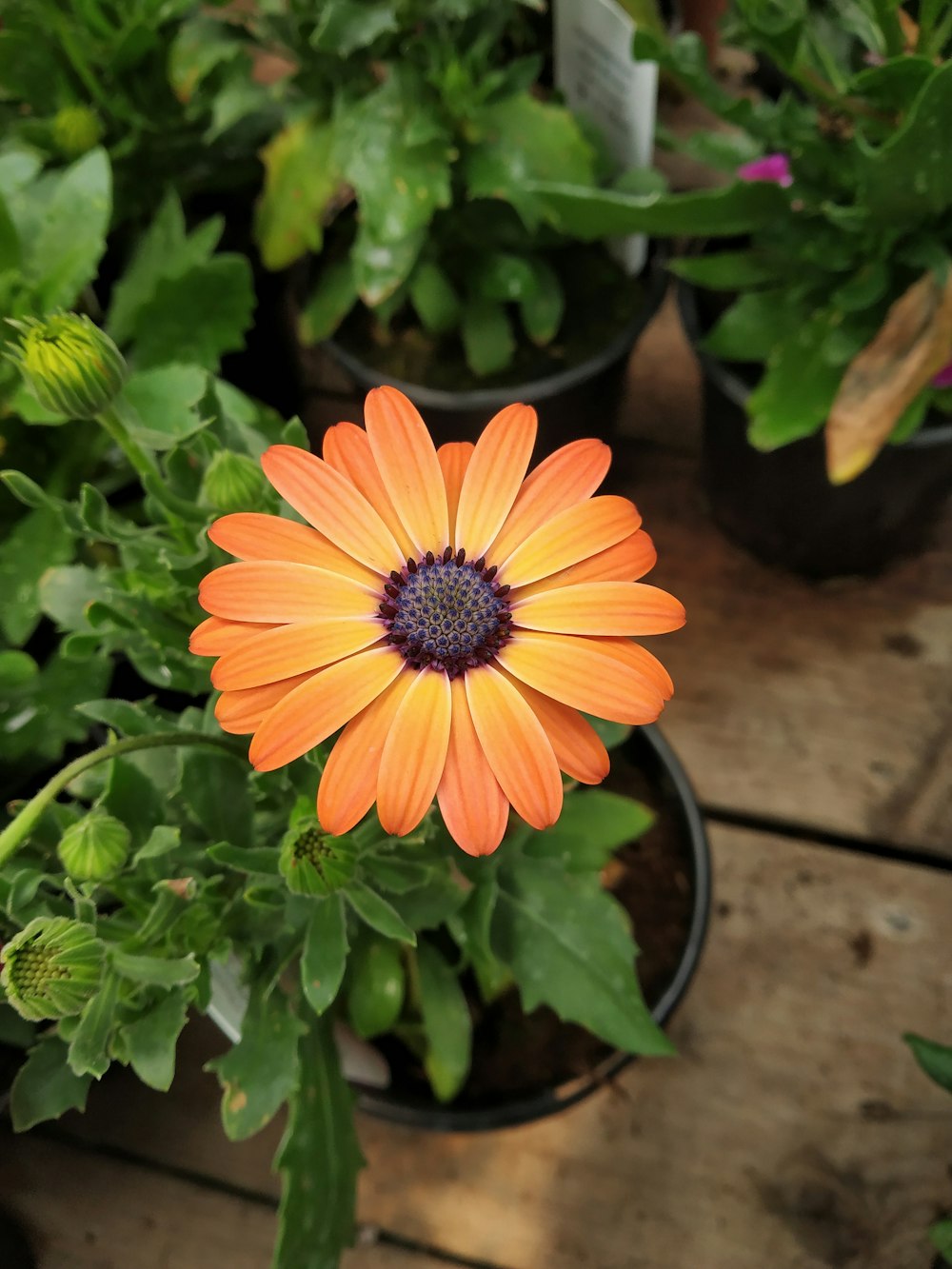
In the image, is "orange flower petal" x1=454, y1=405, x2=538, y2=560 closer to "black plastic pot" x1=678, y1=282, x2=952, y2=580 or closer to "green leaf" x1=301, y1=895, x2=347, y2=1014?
"green leaf" x1=301, y1=895, x2=347, y2=1014

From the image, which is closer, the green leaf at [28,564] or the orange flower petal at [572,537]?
the orange flower petal at [572,537]

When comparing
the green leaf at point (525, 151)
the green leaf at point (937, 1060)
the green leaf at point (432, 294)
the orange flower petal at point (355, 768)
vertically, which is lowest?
the green leaf at point (937, 1060)

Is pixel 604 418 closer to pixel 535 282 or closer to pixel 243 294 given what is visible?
pixel 535 282

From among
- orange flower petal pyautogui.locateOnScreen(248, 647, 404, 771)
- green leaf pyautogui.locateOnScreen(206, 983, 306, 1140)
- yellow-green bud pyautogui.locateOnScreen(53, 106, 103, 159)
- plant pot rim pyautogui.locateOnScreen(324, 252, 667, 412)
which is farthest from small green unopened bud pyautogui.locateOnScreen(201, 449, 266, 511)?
yellow-green bud pyautogui.locateOnScreen(53, 106, 103, 159)

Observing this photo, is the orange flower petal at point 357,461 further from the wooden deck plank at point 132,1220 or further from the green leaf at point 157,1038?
the wooden deck plank at point 132,1220

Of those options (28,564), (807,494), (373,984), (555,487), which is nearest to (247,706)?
(555,487)

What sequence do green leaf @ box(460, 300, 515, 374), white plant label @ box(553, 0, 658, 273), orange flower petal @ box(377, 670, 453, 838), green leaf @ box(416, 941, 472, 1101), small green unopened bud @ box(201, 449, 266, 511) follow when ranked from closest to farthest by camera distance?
1. orange flower petal @ box(377, 670, 453, 838)
2. small green unopened bud @ box(201, 449, 266, 511)
3. green leaf @ box(416, 941, 472, 1101)
4. white plant label @ box(553, 0, 658, 273)
5. green leaf @ box(460, 300, 515, 374)

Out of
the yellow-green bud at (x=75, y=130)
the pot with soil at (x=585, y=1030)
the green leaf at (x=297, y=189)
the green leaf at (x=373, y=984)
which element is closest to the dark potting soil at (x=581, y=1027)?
the pot with soil at (x=585, y=1030)
